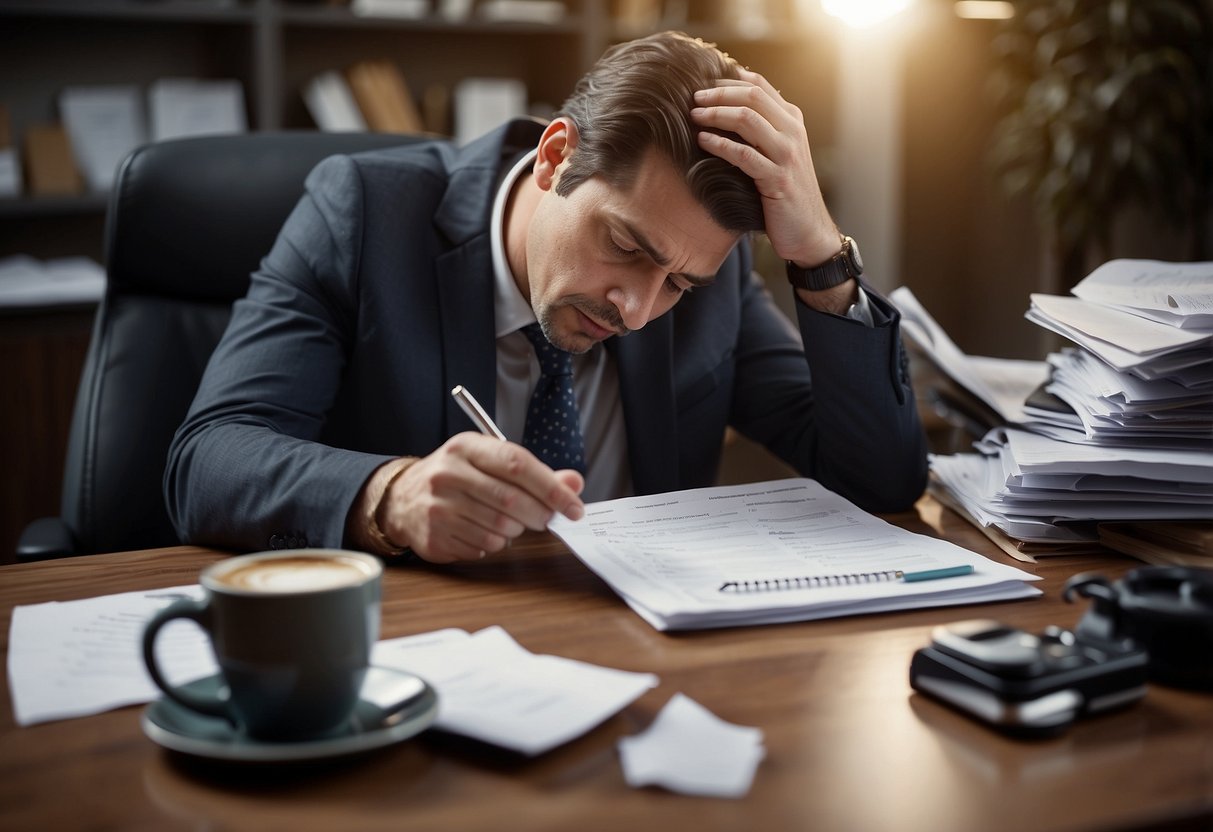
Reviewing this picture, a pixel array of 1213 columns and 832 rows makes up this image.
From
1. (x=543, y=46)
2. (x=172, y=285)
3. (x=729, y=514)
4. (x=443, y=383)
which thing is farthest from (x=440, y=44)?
(x=729, y=514)

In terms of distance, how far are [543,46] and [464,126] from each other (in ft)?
1.36

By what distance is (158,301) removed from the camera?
1.55m

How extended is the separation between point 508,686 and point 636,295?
23.4 inches

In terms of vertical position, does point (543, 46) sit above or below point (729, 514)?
above

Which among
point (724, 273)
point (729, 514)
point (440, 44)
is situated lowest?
point (729, 514)

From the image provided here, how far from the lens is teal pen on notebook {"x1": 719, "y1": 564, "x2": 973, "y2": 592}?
0.93 m

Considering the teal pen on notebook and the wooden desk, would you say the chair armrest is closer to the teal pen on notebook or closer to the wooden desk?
the wooden desk

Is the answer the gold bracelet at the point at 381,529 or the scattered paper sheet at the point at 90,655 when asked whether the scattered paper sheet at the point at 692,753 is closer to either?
the scattered paper sheet at the point at 90,655

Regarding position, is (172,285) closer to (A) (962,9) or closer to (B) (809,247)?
(B) (809,247)

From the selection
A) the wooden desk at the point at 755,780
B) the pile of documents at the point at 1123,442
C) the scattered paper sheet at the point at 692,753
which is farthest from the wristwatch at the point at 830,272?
the scattered paper sheet at the point at 692,753

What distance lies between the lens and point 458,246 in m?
1.40

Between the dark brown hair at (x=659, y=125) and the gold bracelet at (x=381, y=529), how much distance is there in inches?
15.7

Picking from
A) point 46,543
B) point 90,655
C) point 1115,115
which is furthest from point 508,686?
point 1115,115

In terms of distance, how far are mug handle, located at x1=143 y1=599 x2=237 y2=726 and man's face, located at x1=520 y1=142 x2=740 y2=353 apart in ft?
2.24
